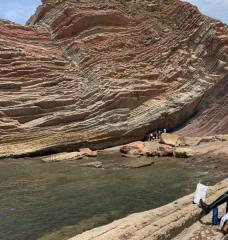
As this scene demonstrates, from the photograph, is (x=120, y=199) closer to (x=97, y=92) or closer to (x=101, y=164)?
(x=101, y=164)

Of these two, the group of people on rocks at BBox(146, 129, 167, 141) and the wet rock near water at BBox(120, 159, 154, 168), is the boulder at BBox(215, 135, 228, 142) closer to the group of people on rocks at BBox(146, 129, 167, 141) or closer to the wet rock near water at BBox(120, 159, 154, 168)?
the group of people on rocks at BBox(146, 129, 167, 141)

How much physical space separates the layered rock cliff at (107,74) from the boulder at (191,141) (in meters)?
2.85

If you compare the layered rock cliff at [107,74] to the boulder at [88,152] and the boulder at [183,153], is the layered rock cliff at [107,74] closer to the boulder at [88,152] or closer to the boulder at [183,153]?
the boulder at [88,152]

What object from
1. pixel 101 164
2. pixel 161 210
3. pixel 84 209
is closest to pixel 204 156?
pixel 101 164

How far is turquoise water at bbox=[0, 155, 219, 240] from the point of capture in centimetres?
1439

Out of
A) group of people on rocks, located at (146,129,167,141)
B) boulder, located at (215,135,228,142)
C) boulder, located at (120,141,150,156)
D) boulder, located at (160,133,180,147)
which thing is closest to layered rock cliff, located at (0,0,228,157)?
group of people on rocks, located at (146,129,167,141)

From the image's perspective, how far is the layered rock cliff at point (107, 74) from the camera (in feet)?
108

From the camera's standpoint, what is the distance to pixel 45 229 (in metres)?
13.9

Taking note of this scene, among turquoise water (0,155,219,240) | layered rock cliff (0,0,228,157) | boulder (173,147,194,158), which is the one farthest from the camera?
layered rock cliff (0,0,228,157)

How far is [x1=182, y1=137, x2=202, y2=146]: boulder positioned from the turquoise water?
4.83m

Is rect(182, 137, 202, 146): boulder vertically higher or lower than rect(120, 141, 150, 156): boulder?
higher

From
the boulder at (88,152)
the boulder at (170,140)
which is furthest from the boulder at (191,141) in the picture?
the boulder at (88,152)

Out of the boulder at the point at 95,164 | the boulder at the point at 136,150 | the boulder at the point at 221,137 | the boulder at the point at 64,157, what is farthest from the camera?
the boulder at the point at 221,137

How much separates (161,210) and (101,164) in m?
14.1
